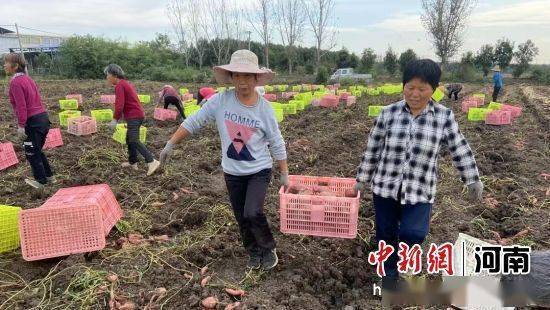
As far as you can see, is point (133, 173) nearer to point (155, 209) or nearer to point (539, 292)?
point (155, 209)

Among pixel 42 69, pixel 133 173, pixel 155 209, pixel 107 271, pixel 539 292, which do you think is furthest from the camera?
pixel 42 69

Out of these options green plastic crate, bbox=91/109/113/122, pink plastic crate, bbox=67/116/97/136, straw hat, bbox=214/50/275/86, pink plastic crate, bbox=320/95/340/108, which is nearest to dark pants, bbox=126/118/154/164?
pink plastic crate, bbox=67/116/97/136

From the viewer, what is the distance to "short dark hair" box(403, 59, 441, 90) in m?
2.63

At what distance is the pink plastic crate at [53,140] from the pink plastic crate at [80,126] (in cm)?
62

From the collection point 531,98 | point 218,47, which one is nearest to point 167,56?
point 218,47

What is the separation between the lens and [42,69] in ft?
97.4

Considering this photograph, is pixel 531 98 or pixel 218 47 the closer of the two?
pixel 531 98

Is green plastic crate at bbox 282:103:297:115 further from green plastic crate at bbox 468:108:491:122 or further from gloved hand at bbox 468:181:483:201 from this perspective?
gloved hand at bbox 468:181:483:201

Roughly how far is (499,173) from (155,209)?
5.01m

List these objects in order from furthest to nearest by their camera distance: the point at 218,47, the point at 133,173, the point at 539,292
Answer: the point at 218,47 < the point at 133,173 < the point at 539,292

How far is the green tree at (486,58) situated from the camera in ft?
112

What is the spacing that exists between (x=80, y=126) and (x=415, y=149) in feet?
23.2

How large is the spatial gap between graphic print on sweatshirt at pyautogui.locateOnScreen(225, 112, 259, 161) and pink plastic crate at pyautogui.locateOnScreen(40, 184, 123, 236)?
1269mm

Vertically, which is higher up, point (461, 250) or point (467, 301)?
point (461, 250)
